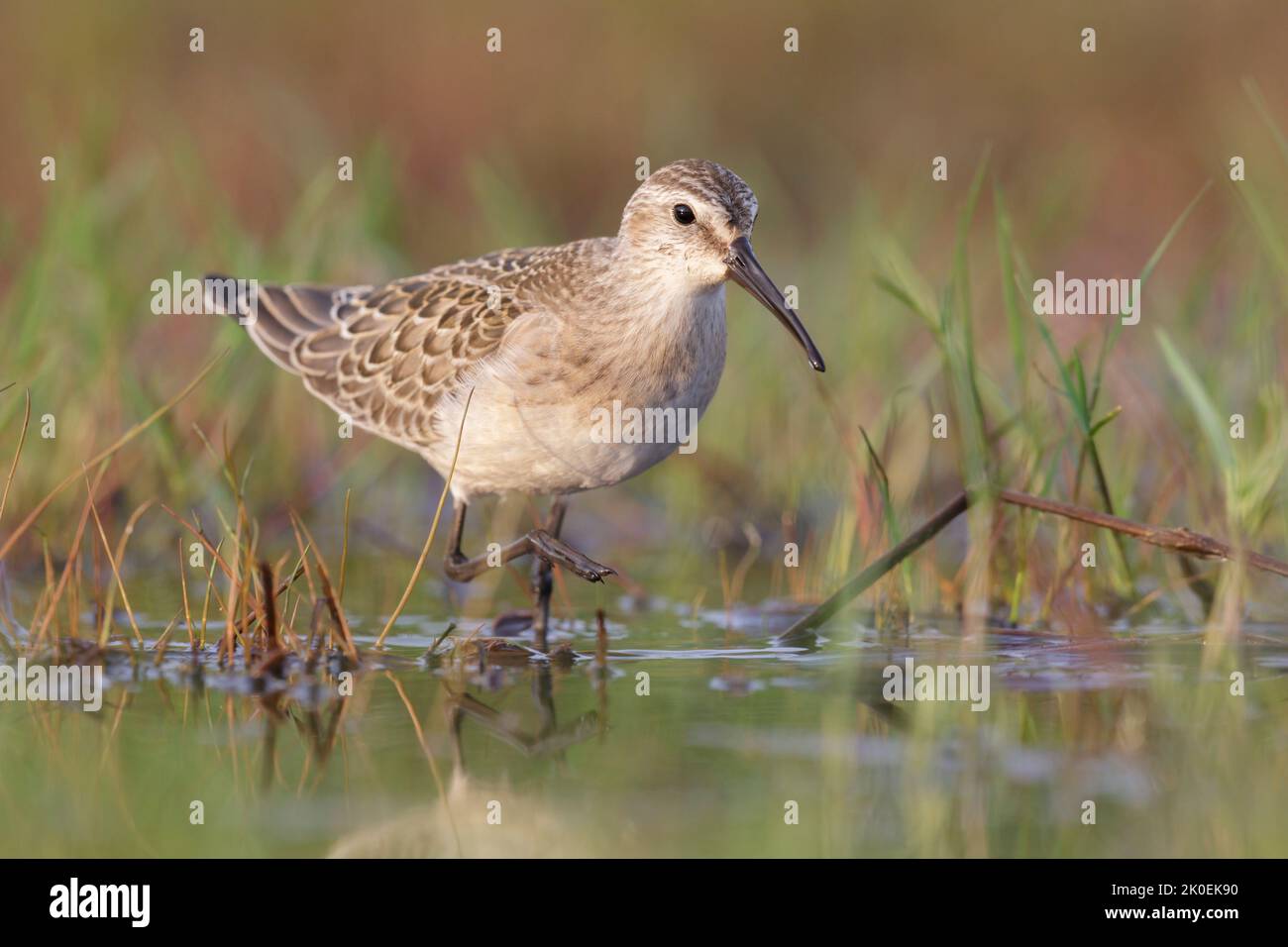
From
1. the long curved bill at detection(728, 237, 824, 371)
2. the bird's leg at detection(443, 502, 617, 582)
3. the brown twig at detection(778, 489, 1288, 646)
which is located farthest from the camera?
the bird's leg at detection(443, 502, 617, 582)

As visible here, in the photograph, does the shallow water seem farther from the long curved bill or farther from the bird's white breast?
the long curved bill

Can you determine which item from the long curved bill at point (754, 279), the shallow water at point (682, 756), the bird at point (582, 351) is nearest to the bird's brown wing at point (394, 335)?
the bird at point (582, 351)

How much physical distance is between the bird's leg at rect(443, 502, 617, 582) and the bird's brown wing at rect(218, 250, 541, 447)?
54 cm

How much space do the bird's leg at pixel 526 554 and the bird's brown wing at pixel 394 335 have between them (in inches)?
21.3

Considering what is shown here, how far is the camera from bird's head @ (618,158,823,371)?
7.64 meters

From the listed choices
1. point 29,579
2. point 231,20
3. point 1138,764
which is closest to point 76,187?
point 29,579

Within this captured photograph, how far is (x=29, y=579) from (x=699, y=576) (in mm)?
3351

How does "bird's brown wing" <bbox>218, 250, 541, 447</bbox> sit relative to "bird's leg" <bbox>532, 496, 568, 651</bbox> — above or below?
above

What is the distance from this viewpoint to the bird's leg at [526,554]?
7734 mm

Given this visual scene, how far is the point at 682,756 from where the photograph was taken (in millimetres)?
5832

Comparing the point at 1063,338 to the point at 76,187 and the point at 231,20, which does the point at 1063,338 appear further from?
the point at 231,20

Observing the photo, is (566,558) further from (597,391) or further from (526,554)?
(597,391)

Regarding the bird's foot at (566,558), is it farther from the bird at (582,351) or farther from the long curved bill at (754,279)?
the long curved bill at (754,279)

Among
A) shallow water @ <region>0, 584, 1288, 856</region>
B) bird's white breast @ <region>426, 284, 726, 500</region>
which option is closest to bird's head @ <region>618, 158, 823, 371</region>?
bird's white breast @ <region>426, 284, 726, 500</region>
